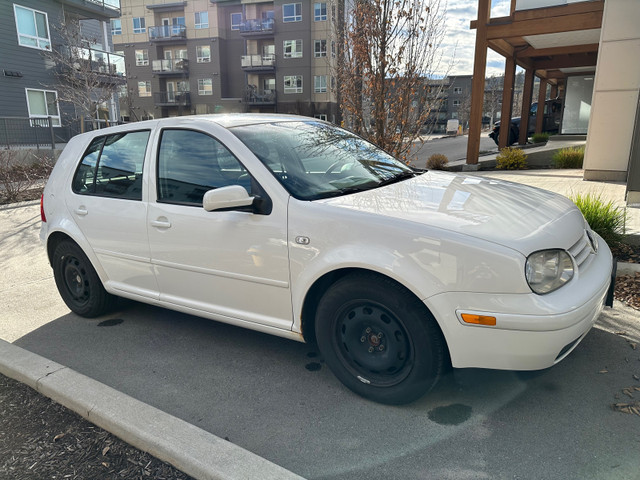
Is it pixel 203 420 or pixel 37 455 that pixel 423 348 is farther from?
pixel 37 455

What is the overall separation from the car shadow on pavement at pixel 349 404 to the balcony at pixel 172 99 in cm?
4729

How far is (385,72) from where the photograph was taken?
7195mm

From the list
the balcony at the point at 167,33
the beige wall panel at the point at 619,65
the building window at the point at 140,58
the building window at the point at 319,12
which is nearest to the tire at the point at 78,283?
the beige wall panel at the point at 619,65

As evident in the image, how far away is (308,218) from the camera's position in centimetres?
291

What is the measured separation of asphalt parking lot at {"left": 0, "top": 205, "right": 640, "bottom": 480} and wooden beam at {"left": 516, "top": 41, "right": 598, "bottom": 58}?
1478 centimetres

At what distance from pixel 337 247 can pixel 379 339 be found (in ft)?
1.92

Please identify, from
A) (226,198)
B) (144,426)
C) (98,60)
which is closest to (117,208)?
(226,198)

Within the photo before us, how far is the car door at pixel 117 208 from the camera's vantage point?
3771 mm

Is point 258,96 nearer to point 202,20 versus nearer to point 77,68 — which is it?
point 202,20

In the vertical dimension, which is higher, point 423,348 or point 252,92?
point 252,92

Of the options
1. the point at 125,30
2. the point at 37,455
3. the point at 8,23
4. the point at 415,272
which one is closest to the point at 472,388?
the point at 415,272

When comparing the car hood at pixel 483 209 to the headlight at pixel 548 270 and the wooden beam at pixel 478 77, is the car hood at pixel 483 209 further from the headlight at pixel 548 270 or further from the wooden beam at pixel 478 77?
the wooden beam at pixel 478 77

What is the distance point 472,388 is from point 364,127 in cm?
531

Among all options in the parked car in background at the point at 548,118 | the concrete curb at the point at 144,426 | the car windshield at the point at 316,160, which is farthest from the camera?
the parked car in background at the point at 548,118
